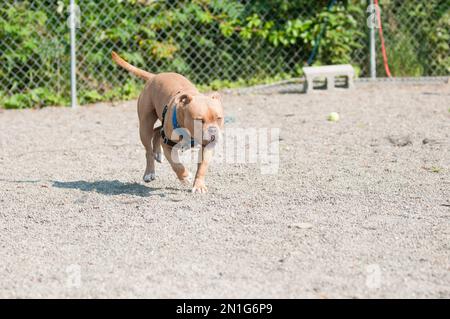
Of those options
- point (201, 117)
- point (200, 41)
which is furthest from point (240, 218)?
point (200, 41)

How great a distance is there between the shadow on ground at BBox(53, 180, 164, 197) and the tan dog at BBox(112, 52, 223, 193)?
0.59 feet

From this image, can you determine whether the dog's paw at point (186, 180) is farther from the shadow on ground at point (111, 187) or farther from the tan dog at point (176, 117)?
the shadow on ground at point (111, 187)

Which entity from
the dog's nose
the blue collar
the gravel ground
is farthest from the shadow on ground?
the dog's nose

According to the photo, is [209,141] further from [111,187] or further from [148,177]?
[111,187]

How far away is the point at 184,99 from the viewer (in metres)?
5.24

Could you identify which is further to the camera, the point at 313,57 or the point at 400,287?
the point at 313,57

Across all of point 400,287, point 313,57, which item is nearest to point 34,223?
point 400,287

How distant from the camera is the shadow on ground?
552 centimetres

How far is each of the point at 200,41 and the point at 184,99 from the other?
530cm

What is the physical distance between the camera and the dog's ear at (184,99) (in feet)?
17.1

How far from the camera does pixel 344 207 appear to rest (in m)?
4.95

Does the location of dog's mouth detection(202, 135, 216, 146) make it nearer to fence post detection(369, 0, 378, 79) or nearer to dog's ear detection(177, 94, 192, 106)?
dog's ear detection(177, 94, 192, 106)

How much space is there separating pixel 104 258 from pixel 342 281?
4.11 feet

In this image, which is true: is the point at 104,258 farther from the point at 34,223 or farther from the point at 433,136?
the point at 433,136
